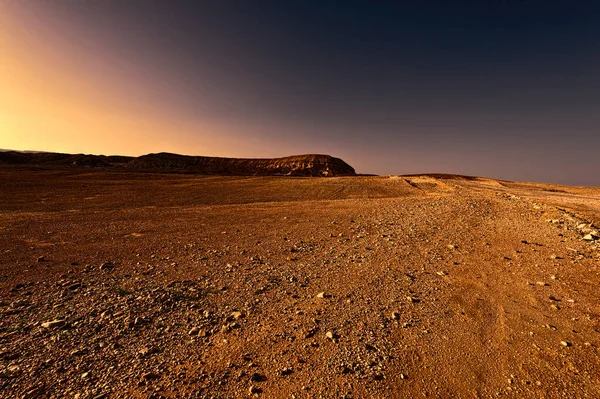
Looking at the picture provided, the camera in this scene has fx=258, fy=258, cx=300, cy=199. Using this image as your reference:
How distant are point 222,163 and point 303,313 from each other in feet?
449

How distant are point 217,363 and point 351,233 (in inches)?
383

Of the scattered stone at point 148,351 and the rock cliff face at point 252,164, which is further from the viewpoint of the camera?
the rock cliff face at point 252,164

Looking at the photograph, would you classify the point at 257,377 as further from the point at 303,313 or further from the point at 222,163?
the point at 222,163

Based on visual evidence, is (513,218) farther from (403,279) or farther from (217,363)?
(217,363)

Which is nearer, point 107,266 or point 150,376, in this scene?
point 150,376

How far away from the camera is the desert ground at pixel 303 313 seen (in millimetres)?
4473

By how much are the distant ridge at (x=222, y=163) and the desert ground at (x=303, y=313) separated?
105523 mm

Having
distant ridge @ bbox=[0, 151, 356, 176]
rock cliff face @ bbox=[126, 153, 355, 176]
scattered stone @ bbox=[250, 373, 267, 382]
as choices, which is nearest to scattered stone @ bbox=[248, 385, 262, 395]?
scattered stone @ bbox=[250, 373, 267, 382]

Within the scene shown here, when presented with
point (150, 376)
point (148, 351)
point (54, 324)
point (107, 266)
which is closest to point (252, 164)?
point (107, 266)

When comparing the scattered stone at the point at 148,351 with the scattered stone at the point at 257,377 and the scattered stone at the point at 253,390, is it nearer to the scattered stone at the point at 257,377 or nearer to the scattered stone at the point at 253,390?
the scattered stone at the point at 257,377

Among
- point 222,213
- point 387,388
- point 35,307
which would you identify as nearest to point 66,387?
point 35,307

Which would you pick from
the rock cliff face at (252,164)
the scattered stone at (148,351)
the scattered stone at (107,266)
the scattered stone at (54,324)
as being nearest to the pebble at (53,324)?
the scattered stone at (54,324)

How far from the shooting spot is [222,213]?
18.8 m

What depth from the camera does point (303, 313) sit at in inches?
255
